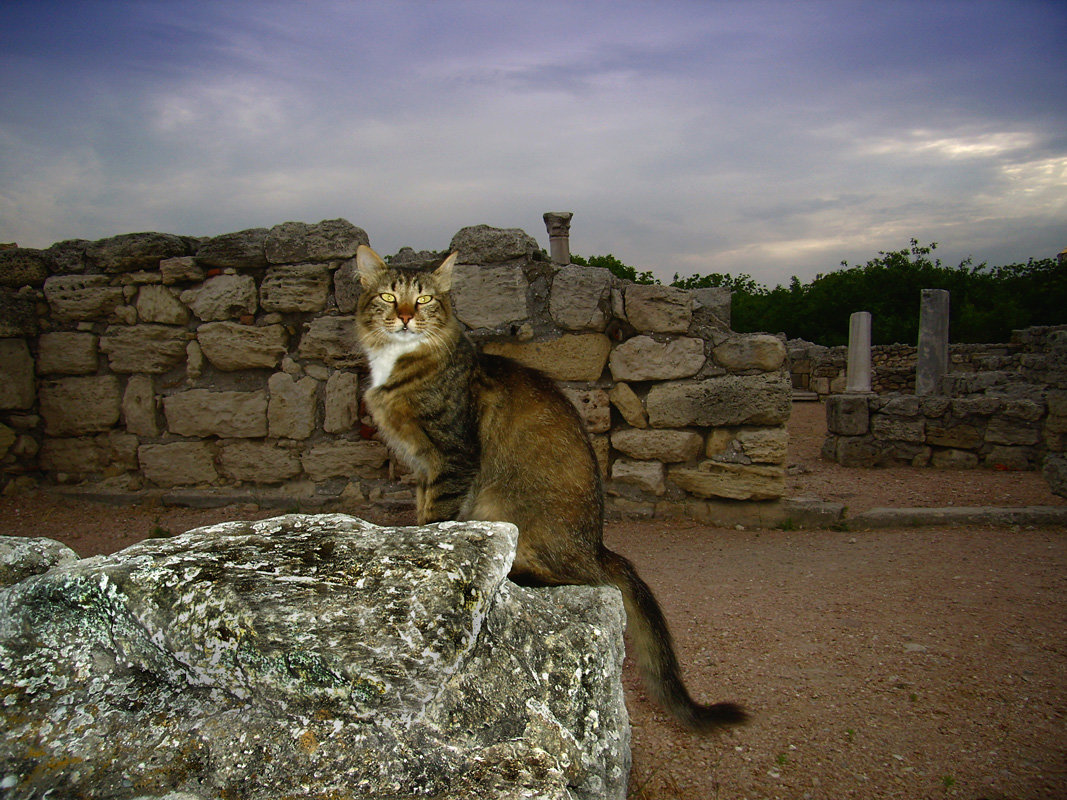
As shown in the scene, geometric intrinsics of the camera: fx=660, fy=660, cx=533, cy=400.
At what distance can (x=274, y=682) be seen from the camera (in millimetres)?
1114

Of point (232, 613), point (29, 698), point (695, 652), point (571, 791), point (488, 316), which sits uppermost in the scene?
point (488, 316)

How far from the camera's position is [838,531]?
527cm

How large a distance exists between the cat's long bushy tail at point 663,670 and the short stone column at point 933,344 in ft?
43.2

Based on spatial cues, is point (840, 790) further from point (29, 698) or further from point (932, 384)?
point (932, 384)

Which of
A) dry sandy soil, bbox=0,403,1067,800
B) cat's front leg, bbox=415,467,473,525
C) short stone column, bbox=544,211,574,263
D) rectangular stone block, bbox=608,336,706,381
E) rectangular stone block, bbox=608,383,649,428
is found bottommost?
dry sandy soil, bbox=0,403,1067,800

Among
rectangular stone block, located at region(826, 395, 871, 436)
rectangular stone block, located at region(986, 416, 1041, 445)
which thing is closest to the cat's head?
rectangular stone block, located at region(826, 395, 871, 436)

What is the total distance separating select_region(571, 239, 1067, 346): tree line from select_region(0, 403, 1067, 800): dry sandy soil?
723 inches

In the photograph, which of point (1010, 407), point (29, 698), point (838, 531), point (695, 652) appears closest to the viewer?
point (29, 698)

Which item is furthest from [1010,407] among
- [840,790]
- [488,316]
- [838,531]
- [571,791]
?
[571,791]

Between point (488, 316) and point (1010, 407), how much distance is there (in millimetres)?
7318

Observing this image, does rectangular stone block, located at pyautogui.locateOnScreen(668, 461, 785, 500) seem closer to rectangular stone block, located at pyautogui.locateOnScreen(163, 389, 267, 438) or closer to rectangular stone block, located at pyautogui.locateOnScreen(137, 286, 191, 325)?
rectangular stone block, located at pyautogui.locateOnScreen(163, 389, 267, 438)

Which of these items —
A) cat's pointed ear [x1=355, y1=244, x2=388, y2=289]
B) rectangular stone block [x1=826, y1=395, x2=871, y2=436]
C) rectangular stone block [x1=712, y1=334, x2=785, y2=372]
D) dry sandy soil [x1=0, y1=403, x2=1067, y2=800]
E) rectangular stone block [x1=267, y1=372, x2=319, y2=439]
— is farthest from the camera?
rectangular stone block [x1=826, y1=395, x2=871, y2=436]

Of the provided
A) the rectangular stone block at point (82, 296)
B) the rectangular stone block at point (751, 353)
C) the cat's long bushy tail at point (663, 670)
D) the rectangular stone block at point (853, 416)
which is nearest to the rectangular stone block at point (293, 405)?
the rectangular stone block at point (82, 296)

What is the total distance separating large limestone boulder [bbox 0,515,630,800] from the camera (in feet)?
3.45
